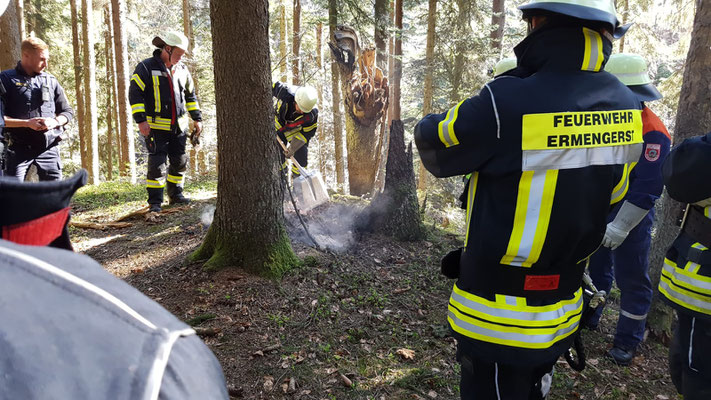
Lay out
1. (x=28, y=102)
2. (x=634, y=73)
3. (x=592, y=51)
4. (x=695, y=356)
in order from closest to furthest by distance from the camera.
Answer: (x=592, y=51) → (x=695, y=356) → (x=634, y=73) → (x=28, y=102)

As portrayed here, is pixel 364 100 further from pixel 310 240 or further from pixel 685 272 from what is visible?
pixel 685 272

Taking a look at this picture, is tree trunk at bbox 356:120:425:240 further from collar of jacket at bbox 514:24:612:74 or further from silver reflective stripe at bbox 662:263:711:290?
collar of jacket at bbox 514:24:612:74

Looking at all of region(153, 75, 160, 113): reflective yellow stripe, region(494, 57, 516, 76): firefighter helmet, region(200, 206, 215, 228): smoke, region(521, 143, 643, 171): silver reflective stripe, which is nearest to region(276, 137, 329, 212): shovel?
region(200, 206, 215, 228): smoke

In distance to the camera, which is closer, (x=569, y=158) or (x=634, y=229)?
(x=569, y=158)

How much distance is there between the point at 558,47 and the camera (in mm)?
1933

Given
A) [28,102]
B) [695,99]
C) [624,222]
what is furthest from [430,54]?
[624,222]

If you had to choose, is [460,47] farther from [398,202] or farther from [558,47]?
[558,47]

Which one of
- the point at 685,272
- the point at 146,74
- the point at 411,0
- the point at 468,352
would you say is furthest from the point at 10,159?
the point at 411,0

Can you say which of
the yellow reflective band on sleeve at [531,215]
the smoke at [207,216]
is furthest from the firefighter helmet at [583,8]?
the smoke at [207,216]

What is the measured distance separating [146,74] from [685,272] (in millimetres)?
6585

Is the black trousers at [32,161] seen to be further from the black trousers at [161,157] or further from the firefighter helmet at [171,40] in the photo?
the firefighter helmet at [171,40]

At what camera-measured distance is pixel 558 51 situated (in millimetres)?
1936

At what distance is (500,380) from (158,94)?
6.05 metres

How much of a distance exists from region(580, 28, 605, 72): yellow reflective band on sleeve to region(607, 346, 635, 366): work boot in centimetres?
306
